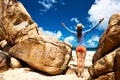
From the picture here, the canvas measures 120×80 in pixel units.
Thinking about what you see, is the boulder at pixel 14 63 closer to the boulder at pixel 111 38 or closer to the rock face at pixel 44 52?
the rock face at pixel 44 52

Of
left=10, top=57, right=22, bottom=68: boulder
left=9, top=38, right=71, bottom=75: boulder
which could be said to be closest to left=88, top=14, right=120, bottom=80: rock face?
left=9, top=38, right=71, bottom=75: boulder

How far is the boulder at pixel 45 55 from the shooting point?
13.9 m

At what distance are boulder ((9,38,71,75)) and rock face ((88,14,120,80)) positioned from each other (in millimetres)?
3293

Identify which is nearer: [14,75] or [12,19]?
[14,75]

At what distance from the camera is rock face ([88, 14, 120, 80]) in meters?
9.66

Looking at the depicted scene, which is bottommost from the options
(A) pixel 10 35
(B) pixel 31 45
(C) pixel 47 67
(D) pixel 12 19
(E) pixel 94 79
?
(E) pixel 94 79

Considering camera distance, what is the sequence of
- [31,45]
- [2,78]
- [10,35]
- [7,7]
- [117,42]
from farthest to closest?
[7,7]
[10,35]
[31,45]
[2,78]
[117,42]

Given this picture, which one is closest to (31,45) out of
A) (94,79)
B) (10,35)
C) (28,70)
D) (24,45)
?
(24,45)

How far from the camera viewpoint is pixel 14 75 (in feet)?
45.6

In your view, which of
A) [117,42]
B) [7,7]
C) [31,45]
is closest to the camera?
[117,42]

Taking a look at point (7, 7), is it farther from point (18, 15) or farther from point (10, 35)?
point (10, 35)

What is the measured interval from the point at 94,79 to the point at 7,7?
10644mm

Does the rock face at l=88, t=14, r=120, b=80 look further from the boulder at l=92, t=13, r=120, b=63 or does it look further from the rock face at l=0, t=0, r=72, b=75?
the rock face at l=0, t=0, r=72, b=75

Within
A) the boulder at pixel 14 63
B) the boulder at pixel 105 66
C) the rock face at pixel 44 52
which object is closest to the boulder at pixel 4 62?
the boulder at pixel 14 63
